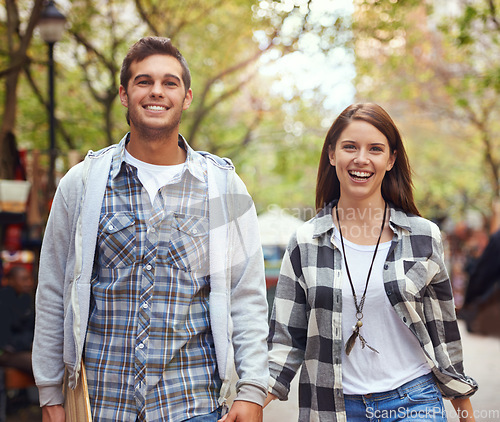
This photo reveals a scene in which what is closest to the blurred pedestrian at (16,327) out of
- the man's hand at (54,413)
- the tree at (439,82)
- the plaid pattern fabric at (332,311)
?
the man's hand at (54,413)

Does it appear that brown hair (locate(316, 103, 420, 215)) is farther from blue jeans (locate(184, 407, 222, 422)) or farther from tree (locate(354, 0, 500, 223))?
tree (locate(354, 0, 500, 223))

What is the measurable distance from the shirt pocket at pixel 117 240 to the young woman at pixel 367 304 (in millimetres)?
860

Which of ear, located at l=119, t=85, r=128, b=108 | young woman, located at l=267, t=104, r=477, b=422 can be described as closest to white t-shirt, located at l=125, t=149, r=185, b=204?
ear, located at l=119, t=85, r=128, b=108

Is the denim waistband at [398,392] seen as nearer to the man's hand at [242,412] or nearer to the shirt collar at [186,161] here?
the man's hand at [242,412]

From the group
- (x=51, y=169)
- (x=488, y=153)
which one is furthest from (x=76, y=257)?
(x=488, y=153)

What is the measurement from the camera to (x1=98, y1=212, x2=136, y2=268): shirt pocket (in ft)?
8.66

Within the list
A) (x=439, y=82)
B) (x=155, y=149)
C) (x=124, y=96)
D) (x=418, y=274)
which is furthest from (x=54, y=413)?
(x=439, y=82)

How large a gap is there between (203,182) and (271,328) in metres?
0.84

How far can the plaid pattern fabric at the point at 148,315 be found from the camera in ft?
8.32

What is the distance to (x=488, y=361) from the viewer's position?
9.85m

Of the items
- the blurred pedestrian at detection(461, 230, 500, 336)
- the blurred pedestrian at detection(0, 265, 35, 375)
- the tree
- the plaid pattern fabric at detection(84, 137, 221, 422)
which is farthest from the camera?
the tree

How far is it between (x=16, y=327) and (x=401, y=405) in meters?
4.99

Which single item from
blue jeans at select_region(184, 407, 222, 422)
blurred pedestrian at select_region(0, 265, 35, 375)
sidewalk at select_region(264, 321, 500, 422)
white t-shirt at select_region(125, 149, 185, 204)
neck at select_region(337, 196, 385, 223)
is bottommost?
sidewalk at select_region(264, 321, 500, 422)

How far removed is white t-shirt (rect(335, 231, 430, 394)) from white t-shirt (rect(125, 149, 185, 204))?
946mm
